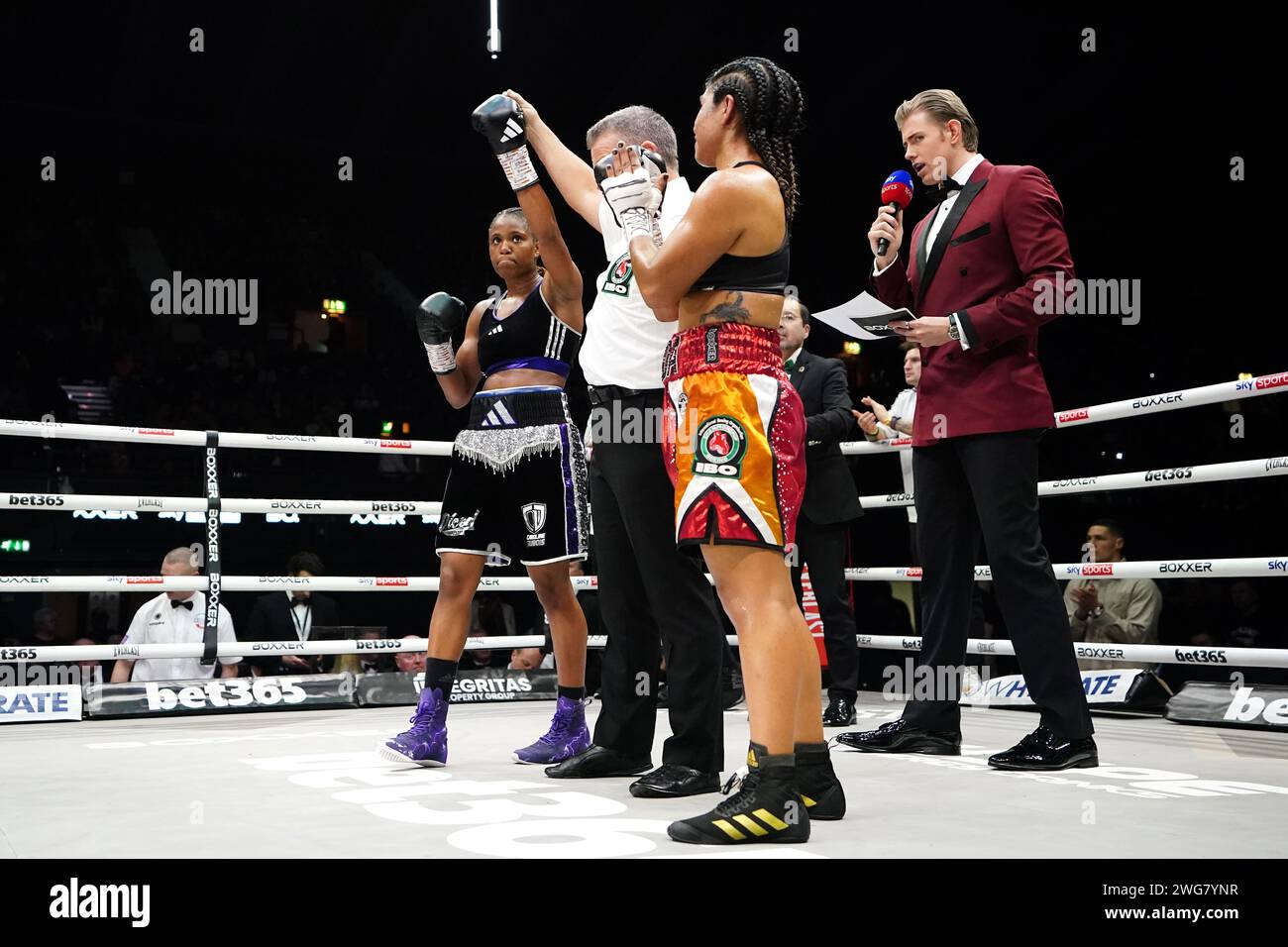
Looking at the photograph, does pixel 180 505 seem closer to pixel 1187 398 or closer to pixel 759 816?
pixel 759 816

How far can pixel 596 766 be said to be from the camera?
229 cm

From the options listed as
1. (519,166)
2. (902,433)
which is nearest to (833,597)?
(902,433)

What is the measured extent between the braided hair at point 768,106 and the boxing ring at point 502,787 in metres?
1.04

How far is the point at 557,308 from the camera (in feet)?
8.61

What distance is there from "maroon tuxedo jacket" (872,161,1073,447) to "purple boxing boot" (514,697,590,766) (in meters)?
1.01

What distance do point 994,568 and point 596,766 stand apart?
3.10ft

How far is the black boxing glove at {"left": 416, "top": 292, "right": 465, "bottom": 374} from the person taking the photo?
8.98ft

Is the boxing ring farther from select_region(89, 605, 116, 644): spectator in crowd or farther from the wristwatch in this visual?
select_region(89, 605, 116, 644): spectator in crowd

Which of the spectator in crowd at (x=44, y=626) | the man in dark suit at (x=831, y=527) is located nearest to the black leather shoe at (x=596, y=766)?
the man in dark suit at (x=831, y=527)

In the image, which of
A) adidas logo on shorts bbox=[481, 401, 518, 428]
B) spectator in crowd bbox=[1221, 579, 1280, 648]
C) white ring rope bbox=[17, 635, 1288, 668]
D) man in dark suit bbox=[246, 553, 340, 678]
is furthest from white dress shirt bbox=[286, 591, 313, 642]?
spectator in crowd bbox=[1221, 579, 1280, 648]

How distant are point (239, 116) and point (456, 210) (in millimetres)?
2840

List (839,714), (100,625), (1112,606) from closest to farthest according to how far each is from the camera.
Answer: (839,714), (1112,606), (100,625)
